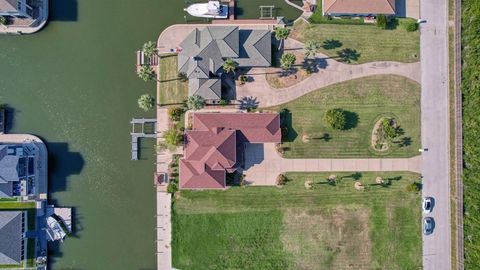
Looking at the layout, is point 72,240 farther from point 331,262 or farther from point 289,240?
point 331,262

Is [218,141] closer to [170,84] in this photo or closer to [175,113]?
[175,113]

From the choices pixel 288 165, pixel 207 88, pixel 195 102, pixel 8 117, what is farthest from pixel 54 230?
pixel 288 165

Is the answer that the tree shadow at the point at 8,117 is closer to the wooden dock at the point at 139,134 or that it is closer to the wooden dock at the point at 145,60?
the wooden dock at the point at 139,134

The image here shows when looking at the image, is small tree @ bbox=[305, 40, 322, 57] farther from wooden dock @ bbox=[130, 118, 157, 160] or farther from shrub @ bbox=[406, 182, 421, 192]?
wooden dock @ bbox=[130, 118, 157, 160]

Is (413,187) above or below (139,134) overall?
below

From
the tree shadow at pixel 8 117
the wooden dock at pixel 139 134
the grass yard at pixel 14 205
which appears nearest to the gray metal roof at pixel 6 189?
the grass yard at pixel 14 205

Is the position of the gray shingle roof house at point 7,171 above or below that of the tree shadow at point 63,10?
below

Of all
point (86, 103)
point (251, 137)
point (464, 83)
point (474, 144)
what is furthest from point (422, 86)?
point (86, 103)
